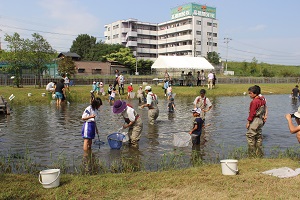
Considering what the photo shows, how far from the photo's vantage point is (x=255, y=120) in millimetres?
9734

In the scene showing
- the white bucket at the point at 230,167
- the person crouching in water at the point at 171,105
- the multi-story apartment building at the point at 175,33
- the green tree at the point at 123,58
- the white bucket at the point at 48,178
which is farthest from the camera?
the multi-story apartment building at the point at 175,33

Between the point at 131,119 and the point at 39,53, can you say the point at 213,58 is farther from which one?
the point at 131,119

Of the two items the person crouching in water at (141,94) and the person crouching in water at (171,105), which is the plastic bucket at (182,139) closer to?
the person crouching in water at (171,105)

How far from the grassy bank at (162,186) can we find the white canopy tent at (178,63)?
110 feet

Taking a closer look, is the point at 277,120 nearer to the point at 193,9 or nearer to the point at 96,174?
the point at 96,174

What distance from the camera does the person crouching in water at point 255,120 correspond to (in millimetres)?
9492

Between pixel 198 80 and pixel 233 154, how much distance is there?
1284 inches

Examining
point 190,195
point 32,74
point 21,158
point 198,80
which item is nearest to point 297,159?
point 190,195

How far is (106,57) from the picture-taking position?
7750 centimetres

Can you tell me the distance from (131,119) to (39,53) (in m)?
26.7

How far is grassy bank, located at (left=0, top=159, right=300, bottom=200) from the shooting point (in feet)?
18.7

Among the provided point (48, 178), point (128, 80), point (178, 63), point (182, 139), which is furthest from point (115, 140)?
point (128, 80)

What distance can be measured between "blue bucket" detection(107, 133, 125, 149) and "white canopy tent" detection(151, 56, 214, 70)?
1195 inches

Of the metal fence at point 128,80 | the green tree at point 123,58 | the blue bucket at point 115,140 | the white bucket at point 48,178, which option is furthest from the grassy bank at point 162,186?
the green tree at point 123,58
